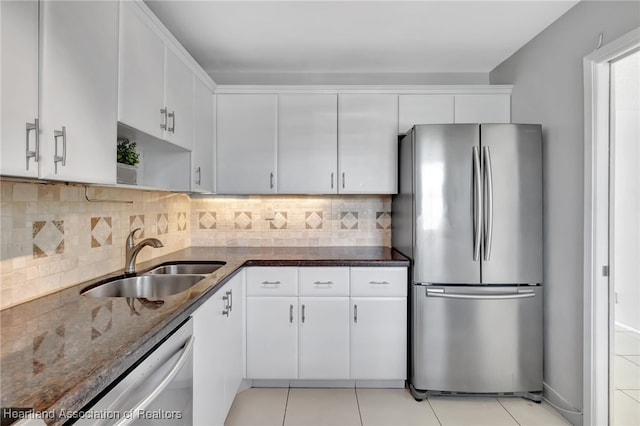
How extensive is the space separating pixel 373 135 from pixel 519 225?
1.25 metres

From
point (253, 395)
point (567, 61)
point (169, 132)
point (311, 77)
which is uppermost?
point (311, 77)

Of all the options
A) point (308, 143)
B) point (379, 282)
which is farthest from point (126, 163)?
point (379, 282)

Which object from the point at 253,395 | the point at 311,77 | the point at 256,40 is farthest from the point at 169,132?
the point at 253,395

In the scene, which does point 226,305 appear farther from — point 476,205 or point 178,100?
point 476,205

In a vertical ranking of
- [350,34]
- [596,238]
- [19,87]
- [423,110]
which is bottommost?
[596,238]

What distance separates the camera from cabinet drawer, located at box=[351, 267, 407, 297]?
258 centimetres

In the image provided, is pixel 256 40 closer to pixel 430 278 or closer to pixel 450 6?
pixel 450 6

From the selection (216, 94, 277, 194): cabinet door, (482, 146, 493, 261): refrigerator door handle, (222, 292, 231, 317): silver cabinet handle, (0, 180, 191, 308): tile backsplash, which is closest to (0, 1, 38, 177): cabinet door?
(0, 180, 191, 308): tile backsplash

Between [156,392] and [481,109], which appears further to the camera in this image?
[481,109]

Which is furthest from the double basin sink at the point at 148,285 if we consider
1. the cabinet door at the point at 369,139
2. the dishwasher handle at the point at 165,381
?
the cabinet door at the point at 369,139

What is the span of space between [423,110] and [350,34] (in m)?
0.86

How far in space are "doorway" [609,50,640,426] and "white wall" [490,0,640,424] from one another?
25 centimetres

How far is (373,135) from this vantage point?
296 centimetres

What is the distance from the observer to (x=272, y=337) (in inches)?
103
